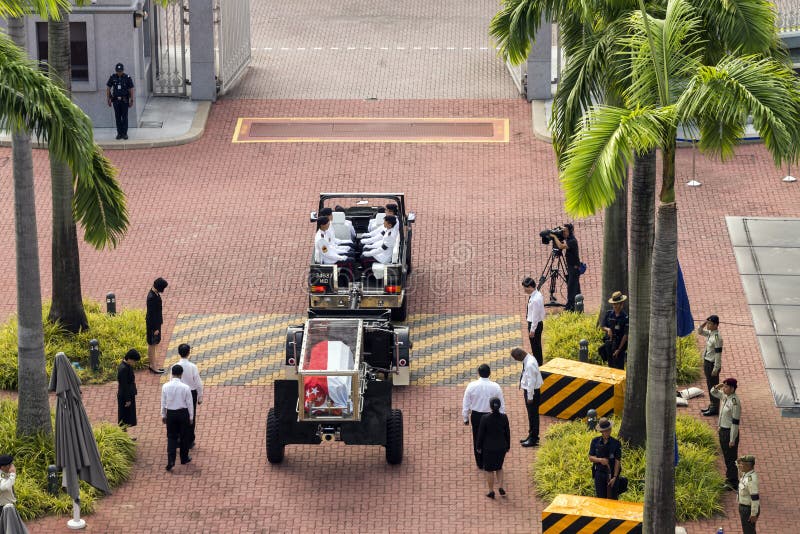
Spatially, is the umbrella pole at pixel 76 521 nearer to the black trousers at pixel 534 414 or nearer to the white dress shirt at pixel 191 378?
the white dress shirt at pixel 191 378

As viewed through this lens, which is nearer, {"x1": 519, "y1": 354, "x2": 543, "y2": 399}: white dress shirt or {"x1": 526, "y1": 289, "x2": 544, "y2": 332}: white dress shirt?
{"x1": 519, "y1": 354, "x2": 543, "y2": 399}: white dress shirt

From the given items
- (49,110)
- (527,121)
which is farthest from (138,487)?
(527,121)

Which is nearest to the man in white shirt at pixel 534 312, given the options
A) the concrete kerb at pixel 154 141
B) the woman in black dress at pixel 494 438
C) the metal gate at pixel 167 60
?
the woman in black dress at pixel 494 438

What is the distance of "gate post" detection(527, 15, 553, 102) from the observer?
37.2 meters

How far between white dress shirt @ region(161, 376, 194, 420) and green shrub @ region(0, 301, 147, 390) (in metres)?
3.43

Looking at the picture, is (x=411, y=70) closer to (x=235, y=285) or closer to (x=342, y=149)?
(x=342, y=149)

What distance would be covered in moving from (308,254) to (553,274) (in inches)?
200

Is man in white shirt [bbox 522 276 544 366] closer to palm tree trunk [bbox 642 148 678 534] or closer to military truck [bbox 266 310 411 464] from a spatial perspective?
military truck [bbox 266 310 411 464]

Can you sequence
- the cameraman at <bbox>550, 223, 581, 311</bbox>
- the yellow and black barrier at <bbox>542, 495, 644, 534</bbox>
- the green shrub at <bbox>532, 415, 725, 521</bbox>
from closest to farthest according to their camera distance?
the yellow and black barrier at <bbox>542, 495, 644, 534</bbox>
the green shrub at <bbox>532, 415, 725, 521</bbox>
the cameraman at <bbox>550, 223, 581, 311</bbox>

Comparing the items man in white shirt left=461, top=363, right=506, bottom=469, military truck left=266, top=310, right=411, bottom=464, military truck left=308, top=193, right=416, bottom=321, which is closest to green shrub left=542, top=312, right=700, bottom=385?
military truck left=308, top=193, right=416, bottom=321

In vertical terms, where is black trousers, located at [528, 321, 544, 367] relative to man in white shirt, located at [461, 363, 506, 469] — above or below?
above

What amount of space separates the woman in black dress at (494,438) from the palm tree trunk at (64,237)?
7904mm

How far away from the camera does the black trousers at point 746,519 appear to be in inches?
770

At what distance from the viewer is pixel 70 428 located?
799 inches
